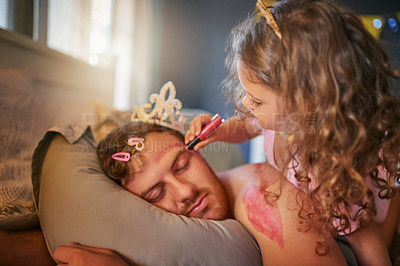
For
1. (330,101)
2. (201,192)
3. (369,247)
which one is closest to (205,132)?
(201,192)

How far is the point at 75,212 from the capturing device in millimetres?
728

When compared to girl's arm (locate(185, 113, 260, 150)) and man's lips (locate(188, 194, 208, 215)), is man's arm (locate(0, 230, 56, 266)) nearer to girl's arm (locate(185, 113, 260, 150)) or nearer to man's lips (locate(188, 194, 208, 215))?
man's lips (locate(188, 194, 208, 215))

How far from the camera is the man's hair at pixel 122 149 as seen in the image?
90 centimetres

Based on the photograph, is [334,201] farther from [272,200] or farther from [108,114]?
[108,114]

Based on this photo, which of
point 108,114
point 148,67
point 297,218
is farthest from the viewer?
point 148,67

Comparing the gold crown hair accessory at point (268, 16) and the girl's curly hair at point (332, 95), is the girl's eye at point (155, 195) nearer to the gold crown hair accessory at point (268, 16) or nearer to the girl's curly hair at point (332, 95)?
the girl's curly hair at point (332, 95)

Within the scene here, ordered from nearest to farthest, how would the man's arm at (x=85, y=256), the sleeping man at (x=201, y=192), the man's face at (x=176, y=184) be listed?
1. the man's arm at (x=85, y=256)
2. the sleeping man at (x=201, y=192)
3. the man's face at (x=176, y=184)

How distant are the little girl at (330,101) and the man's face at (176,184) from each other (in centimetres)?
29

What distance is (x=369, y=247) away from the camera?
29.8 inches

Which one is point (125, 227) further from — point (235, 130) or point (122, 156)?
point (235, 130)

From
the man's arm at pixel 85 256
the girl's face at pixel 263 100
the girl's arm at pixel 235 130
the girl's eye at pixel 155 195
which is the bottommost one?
the man's arm at pixel 85 256

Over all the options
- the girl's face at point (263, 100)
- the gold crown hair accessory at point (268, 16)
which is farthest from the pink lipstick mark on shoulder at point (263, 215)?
the gold crown hair accessory at point (268, 16)

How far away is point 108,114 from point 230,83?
0.64 m

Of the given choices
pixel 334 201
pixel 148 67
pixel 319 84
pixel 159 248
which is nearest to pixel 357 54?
pixel 319 84
